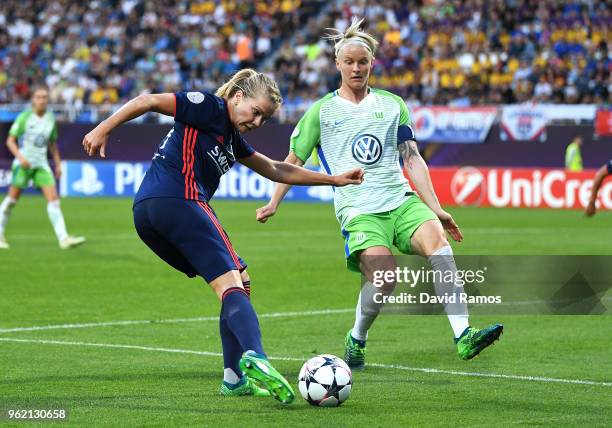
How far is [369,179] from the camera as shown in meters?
8.56

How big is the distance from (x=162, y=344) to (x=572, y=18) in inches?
1071

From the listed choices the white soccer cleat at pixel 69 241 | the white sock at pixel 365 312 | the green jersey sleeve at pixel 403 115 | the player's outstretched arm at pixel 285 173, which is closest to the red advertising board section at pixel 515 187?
the white soccer cleat at pixel 69 241

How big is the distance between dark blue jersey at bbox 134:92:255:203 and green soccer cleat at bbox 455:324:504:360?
2.04 metres

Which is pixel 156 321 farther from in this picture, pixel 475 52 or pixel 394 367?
pixel 475 52

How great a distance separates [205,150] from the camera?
714 centimetres

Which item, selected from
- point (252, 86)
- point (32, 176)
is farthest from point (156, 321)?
point (32, 176)

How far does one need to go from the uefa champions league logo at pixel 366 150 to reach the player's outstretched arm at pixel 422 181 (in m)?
0.22

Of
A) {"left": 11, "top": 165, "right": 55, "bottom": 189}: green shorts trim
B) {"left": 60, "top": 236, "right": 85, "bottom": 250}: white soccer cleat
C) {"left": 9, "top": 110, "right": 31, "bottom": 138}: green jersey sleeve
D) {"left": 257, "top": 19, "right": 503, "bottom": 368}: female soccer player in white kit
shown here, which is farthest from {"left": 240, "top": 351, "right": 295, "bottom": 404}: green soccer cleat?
{"left": 9, "top": 110, "right": 31, "bottom": 138}: green jersey sleeve

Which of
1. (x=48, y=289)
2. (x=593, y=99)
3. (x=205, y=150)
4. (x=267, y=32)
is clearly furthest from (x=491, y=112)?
(x=205, y=150)

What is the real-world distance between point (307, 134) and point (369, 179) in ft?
1.87

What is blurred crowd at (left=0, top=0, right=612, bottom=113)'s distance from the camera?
3378cm

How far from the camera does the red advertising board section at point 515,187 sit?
26922 mm

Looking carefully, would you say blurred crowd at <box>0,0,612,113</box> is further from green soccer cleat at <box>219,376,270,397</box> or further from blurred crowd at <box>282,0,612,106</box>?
green soccer cleat at <box>219,376,270,397</box>

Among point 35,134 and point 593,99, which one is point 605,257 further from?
point 593,99
